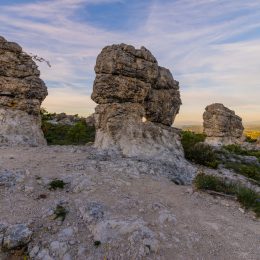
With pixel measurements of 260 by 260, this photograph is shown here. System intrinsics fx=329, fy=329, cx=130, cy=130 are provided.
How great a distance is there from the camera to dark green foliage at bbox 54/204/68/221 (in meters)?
10.0

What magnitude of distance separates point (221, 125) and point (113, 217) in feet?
161

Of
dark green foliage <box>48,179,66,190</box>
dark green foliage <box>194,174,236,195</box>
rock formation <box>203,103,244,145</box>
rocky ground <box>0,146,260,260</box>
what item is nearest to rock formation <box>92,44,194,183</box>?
dark green foliage <box>194,174,236,195</box>

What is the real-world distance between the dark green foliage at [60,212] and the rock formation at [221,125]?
48198mm

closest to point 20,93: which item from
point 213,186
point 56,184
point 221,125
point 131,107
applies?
point 131,107

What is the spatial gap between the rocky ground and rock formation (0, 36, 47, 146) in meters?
7.92

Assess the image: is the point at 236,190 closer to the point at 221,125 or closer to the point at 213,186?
the point at 213,186

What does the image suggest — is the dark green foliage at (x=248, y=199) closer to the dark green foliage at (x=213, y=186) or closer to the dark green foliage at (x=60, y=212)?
the dark green foliage at (x=213, y=186)

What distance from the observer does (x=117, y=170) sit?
14367 millimetres

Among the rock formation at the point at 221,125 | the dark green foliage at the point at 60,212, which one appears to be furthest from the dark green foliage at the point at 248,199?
the rock formation at the point at 221,125

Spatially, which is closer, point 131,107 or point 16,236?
point 16,236

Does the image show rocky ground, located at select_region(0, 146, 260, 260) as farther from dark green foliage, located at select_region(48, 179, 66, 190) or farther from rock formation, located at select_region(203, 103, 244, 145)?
rock formation, located at select_region(203, 103, 244, 145)

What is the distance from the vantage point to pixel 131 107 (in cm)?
1989

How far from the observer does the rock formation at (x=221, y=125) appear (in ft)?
185

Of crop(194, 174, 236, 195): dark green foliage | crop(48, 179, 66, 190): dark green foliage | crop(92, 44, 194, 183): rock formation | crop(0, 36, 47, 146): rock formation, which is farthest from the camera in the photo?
crop(0, 36, 47, 146): rock formation
